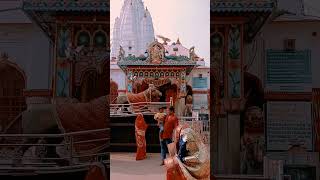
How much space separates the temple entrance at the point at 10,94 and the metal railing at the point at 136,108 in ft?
3.14

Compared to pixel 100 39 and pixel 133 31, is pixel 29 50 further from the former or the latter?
pixel 133 31

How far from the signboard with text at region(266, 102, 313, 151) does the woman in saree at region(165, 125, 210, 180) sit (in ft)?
2.64

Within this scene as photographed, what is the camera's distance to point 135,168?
131 inches

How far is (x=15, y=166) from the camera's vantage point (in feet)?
12.3

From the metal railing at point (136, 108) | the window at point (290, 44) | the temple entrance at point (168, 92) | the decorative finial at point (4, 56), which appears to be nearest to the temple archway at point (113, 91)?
the metal railing at point (136, 108)

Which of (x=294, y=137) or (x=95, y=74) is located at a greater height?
(x=95, y=74)

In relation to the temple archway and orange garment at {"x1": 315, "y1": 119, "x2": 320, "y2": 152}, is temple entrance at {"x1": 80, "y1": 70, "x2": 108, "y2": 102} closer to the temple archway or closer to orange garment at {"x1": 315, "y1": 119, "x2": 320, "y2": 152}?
the temple archway

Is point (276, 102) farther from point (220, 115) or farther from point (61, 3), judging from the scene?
point (61, 3)

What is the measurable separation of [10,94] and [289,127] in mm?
2489

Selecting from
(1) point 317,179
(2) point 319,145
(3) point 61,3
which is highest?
(3) point 61,3

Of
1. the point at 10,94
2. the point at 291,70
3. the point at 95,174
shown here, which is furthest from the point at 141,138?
the point at 291,70

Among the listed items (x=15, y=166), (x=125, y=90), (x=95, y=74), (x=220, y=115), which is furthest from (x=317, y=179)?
(x=15, y=166)

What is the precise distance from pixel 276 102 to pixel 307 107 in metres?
0.27

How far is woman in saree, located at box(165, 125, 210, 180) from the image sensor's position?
3.27 metres
